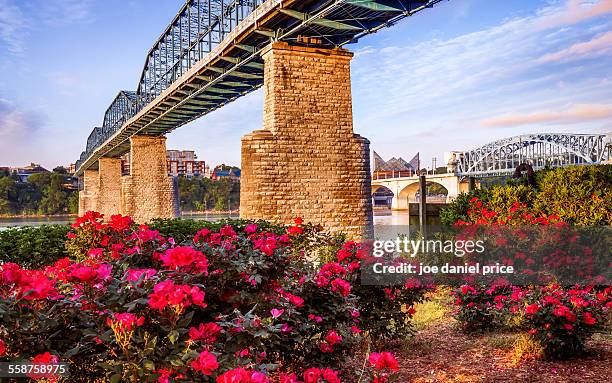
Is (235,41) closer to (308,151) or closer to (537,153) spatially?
(308,151)

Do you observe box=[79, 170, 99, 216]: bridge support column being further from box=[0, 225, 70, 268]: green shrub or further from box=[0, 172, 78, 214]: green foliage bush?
box=[0, 225, 70, 268]: green shrub

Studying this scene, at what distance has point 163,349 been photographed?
107 inches

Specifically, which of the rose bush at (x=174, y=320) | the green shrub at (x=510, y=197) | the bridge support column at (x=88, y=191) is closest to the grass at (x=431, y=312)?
the green shrub at (x=510, y=197)

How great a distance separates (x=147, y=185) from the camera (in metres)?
44.3

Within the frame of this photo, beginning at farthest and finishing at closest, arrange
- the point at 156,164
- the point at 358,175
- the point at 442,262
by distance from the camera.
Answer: the point at 156,164
the point at 358,175
the point at 442,262

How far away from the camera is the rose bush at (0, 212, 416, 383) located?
2.62m

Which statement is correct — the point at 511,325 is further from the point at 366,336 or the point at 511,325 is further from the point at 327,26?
the point at 327,26

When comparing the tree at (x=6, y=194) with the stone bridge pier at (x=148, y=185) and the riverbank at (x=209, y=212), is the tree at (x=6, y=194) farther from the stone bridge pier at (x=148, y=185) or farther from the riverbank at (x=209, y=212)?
the stone bridge pier at (x=148, y=185)

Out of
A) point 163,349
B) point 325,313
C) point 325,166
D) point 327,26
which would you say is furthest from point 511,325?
point 327,26

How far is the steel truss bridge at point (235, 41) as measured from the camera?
1650 cm

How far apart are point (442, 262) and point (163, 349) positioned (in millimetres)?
7471

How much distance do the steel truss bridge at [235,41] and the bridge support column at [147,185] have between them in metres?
1.55

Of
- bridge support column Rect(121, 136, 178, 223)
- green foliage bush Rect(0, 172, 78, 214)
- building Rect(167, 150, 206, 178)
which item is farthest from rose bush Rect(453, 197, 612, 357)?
building Rect(167, 150, 206, 178)

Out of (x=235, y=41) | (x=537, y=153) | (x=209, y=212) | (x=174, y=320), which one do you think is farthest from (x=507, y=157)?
(x=174, y=320)
